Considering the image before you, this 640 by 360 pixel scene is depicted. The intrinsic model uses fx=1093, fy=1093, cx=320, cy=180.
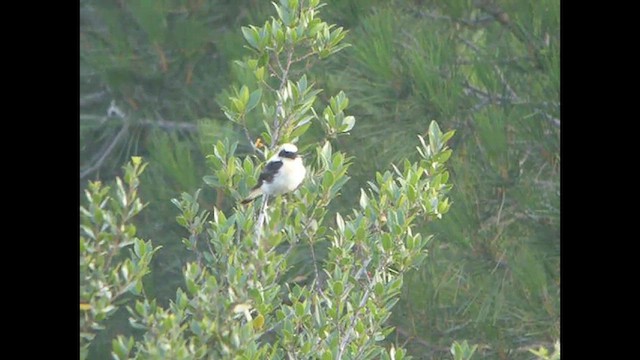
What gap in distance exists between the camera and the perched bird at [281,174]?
1790 mm

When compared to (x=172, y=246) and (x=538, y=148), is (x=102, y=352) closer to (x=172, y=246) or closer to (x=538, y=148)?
(x=172, y=246)

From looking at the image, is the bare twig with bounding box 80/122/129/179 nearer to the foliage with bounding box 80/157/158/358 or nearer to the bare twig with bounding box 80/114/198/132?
the bare twig with bounding box 80/114/198/132

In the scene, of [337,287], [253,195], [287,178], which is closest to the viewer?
[337,287]

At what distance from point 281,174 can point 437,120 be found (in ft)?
3.67

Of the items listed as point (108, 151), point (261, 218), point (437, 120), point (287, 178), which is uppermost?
point (261, 218)

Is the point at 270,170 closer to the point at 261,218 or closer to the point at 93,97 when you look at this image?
the point at 261,218

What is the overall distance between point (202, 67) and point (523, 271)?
1317 mm

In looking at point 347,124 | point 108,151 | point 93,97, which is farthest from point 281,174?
point 93,97

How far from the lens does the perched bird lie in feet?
5.87

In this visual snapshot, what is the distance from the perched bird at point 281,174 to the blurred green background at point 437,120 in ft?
3.12

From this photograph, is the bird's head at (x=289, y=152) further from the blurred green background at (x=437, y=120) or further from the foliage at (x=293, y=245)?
the blurred green background at (x=437, y=120)

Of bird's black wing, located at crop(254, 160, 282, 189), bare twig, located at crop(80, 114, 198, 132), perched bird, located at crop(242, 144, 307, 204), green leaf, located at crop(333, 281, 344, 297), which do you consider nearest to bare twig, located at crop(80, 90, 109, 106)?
bare twig, located at crop(80, 114, 198, 132)

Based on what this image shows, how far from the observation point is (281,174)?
6.13 ft

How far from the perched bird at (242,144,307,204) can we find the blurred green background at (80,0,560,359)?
0.95 m
